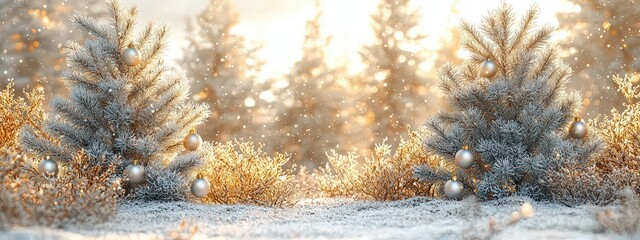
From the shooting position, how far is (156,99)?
21.0ft

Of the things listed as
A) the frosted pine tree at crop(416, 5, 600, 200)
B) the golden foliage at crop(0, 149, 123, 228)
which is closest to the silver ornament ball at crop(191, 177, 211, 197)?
the golden foliage at crop(0, 149, 123, 228)

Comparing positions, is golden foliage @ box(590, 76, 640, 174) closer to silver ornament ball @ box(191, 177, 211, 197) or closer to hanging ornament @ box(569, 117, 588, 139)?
hanging ornament @ box(569, 117, 588, 139)

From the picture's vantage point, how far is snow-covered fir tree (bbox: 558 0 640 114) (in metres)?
13.6

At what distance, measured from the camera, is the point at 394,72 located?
14.5 metres

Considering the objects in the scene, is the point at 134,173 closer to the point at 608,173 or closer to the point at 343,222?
the point at 343,222

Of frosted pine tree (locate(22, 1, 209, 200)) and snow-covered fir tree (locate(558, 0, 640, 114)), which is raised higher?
snow-covered fir tree (locate(558, 0, 640, 114))

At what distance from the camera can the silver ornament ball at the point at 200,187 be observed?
20.2 ft

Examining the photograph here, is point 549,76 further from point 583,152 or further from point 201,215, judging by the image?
point 201,215

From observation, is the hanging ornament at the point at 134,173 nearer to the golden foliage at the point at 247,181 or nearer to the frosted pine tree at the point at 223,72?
the golden foliage at the point at 247,181

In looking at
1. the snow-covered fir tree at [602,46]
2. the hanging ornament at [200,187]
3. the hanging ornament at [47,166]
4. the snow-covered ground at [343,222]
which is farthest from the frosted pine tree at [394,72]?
the hanging ornament at [47,166]

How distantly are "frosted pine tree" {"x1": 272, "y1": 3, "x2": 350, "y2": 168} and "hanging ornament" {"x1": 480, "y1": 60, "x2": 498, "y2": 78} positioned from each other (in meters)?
8.48

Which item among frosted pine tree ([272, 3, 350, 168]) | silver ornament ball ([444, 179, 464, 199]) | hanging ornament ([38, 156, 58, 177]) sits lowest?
silver ornament ball ([444, 179, 464, 199])

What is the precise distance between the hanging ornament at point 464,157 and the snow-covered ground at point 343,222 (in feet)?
1.33

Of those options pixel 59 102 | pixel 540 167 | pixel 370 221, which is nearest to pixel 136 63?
pixel 59 102
